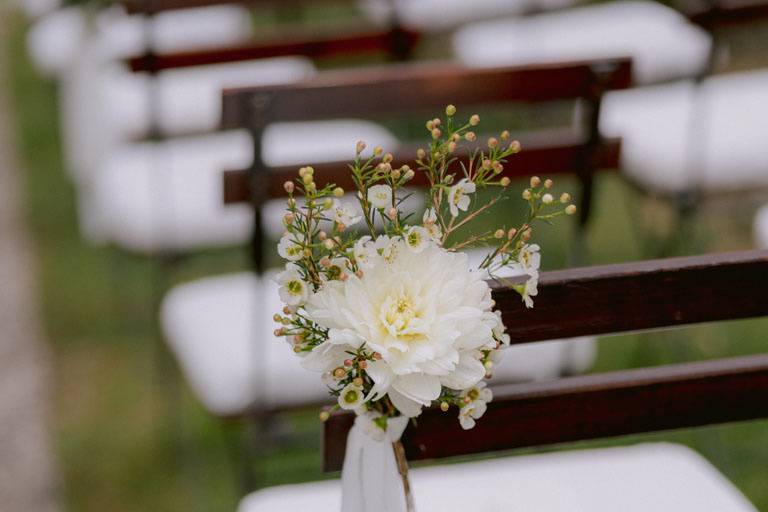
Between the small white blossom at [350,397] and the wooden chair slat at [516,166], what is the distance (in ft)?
2.98

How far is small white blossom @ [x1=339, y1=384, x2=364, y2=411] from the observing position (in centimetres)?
126

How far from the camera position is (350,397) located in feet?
4.15

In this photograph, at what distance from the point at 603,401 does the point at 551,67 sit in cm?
77

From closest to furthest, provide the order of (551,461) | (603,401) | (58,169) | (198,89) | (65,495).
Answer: (603,401), (551,461), (65,495), (198,89), (58,169)

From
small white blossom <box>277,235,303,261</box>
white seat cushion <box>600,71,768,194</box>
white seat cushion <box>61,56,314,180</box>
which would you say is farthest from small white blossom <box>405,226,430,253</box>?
white seat cushion <box>61,56,314,180</box>

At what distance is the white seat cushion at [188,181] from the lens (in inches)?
107

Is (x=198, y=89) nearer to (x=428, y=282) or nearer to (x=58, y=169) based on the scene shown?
(x=58, y=169)

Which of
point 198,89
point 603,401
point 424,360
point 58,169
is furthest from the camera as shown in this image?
point 58,169

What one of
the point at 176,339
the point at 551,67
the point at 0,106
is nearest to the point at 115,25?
the point at 0,106

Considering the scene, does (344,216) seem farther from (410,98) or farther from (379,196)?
(410,98)

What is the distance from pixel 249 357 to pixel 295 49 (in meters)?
0.99

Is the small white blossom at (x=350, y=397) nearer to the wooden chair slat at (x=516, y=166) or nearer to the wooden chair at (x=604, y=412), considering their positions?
the wooden chair at (x=604, y=412)

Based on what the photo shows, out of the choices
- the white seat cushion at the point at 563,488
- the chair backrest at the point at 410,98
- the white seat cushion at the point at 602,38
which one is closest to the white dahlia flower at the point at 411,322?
the white seat cushion at the point at 563,488

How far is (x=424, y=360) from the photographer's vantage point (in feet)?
3.96
